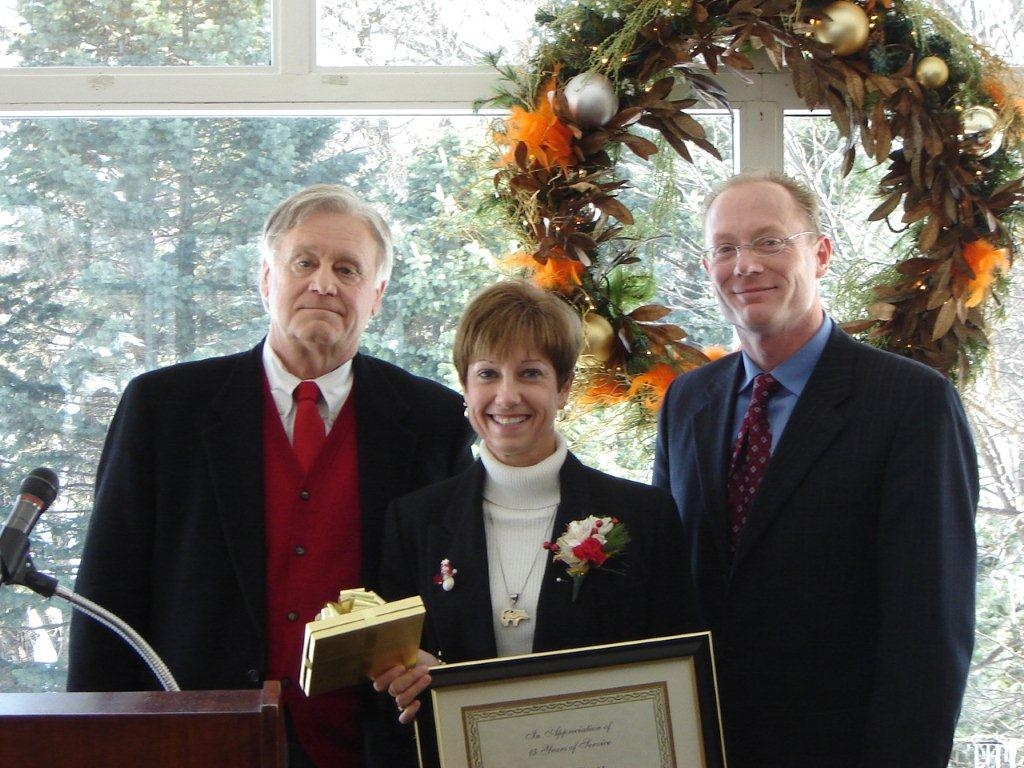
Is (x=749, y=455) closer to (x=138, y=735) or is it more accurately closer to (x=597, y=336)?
(x=597, y=336)

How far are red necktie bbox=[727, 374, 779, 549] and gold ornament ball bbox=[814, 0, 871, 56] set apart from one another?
0.97 m

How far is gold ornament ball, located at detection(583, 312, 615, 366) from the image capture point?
2.73 metres

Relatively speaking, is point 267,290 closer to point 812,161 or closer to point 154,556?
point 154,556

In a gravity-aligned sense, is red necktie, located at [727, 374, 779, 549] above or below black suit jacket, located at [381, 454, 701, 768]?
above

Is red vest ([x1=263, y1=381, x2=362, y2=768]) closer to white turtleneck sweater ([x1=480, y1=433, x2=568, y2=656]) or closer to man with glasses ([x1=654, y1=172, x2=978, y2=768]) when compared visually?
white turtleneck sweater ([x1=480, y1=433, x2=568, y2=656])

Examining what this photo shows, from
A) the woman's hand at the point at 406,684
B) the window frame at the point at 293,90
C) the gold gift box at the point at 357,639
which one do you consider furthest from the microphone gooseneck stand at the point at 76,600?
the window frame at the point at 293,90

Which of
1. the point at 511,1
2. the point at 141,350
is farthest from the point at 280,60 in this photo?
the point at 141,350

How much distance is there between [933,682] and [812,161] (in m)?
1.59

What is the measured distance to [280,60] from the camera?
309 centimetres

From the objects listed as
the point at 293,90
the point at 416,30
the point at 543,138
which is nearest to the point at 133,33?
the point at 293,90

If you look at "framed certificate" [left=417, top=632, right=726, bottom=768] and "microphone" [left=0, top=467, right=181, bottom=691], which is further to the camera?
"framed certificate" [left=417, top=632, right=726, bottom=768]

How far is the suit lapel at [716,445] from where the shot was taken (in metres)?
2.21

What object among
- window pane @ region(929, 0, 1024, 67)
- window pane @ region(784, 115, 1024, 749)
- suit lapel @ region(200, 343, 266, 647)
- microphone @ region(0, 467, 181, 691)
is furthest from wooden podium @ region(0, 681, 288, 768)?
window pane @ region(929, 0, 1024, 67)

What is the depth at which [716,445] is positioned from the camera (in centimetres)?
229
